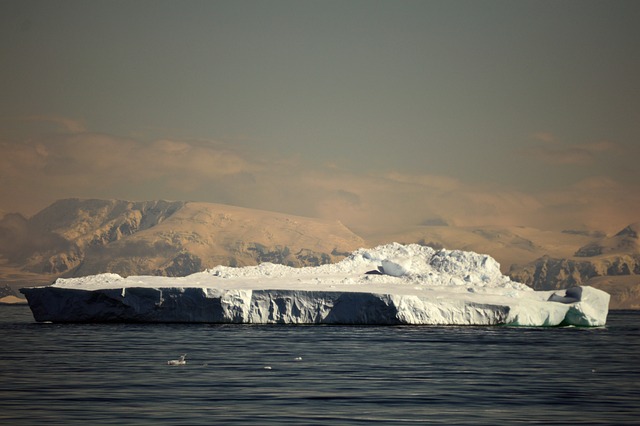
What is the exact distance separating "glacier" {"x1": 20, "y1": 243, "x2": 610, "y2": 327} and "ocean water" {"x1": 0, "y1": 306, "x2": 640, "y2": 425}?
15.4 feet

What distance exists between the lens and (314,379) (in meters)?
24.3

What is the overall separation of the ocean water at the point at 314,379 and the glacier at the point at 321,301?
4.70 metres

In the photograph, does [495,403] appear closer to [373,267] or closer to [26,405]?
[26,405]

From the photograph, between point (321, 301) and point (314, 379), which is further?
point (321, 301)

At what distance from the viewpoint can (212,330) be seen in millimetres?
44594

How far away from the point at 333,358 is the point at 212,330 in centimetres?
1528

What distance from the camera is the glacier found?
4700 centimetres

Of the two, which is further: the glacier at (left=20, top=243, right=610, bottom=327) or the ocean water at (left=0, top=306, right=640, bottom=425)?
the glacier at (left=20, top=243, right=610, bottom=327)

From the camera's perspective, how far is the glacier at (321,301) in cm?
4700

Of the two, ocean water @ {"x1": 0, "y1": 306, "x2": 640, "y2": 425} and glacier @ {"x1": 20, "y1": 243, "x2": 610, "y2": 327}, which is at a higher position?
glacier @ {"x1": 20, "y1": 243, "x2": 610, "y2": 327}

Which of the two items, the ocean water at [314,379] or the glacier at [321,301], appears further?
the glacier at [321,301]

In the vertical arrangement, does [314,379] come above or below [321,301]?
below

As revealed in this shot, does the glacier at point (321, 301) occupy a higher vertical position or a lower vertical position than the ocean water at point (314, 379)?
higher

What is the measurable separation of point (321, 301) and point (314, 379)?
23.3 metres
